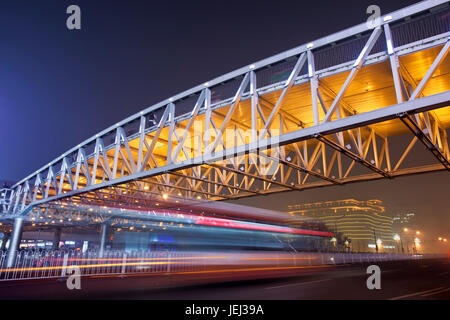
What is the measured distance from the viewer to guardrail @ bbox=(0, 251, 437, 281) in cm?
1338

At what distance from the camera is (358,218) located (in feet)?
531

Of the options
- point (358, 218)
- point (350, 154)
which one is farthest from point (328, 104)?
point (358, 218)

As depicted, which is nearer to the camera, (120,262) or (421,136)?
(421,136)

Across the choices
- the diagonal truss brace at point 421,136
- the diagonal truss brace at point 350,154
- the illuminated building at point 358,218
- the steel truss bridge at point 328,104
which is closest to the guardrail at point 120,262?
the steel truss bridge at point 328,104

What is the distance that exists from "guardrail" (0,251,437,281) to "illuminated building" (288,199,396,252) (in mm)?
124527

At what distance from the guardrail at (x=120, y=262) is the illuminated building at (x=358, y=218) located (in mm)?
124527

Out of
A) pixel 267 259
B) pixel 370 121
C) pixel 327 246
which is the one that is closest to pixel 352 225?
pixel 327 246

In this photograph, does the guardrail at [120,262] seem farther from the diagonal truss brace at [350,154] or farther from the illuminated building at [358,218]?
the illuminated building at [358,218]

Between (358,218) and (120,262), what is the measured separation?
170 metres

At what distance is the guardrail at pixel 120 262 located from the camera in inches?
527

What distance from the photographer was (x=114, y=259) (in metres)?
15.4

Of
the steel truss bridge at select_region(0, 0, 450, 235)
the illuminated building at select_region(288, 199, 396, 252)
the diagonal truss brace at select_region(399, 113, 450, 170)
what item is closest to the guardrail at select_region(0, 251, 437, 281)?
the steel truss bridge at select_region(0, 0, 450, 235)

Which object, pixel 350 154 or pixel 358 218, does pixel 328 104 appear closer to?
pixel 350 154
